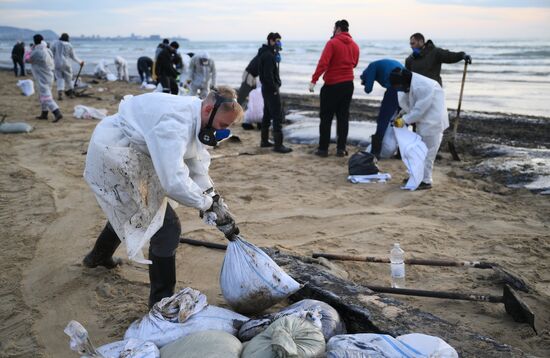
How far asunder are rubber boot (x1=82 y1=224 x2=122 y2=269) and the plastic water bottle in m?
2.03

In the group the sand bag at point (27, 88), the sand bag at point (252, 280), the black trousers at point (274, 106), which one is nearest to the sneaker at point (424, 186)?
the black trousers at point (274, 106)

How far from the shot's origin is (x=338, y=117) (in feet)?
23.5

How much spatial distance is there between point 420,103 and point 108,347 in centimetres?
433

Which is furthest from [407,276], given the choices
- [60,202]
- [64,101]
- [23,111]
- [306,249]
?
[64,101]

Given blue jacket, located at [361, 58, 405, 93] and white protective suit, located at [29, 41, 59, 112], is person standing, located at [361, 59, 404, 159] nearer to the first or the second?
blue jacket, located at [361, 58, 405, 93]

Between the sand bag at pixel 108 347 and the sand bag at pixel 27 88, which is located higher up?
the sand bag at pixel 27 88

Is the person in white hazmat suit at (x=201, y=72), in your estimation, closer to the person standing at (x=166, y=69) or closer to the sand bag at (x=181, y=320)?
the person standing at (x=166, y=69)

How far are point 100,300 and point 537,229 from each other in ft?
12.8

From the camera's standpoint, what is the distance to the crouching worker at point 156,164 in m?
2.50

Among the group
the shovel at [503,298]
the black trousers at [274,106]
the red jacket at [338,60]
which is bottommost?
the shovel at [503,298]

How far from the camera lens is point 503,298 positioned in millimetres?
3066

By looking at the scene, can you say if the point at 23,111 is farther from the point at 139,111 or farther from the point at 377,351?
the point at 377,351

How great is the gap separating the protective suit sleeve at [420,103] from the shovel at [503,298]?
2.80 meters

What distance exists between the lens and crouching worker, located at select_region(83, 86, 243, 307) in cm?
250
